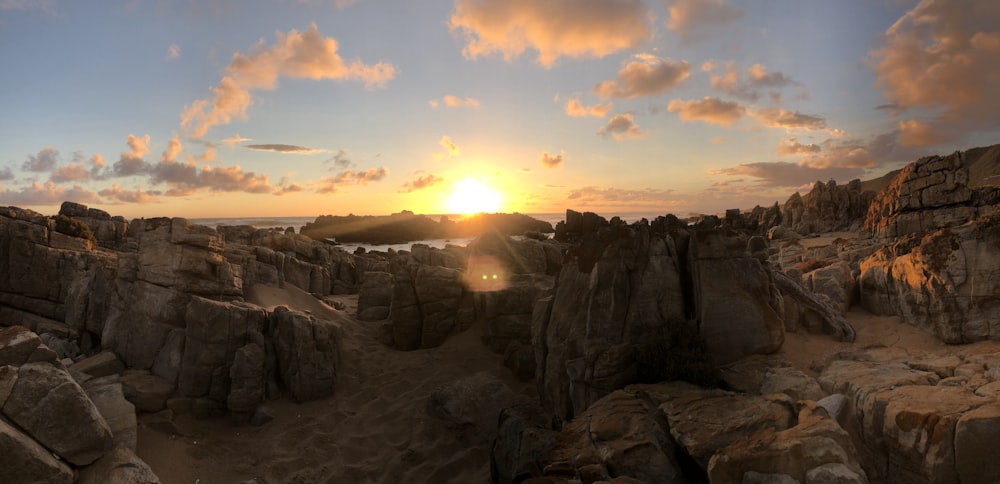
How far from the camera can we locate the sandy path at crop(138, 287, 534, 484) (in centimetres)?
1077

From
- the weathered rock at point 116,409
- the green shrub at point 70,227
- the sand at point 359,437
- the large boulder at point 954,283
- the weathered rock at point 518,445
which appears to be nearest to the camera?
the weathered rock at point 518,445

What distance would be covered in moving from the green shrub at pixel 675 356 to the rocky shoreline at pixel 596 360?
0.04 m

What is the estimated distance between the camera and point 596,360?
980 cm

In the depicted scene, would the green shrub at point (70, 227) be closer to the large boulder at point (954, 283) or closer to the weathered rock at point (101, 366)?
the weathered rock at point (101, 366)

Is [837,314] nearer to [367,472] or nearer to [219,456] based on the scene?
[367,472]

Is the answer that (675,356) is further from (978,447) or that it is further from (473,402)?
(473,402)

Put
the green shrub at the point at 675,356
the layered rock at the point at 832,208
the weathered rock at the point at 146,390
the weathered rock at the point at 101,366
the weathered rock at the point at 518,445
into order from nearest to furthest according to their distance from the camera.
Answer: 1. the weathered rock at the point at 518,445
2. the green shrub at the point at 675,356
3. the weathered rock at the point at 146,390
4. the weathered rock at the point at 101,366
5. the layered rock at the point at 832,208

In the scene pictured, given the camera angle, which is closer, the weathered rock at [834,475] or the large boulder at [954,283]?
the weathered rock at [834,475]

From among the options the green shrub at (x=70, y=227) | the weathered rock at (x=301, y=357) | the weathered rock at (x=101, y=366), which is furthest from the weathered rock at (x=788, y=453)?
the green shrub at (x=70, y=227)

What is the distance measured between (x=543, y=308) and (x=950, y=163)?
121ft

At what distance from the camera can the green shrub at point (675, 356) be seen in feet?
29.0

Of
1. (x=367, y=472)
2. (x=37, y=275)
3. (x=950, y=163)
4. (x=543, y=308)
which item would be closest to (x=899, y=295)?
(x=543, y=308)

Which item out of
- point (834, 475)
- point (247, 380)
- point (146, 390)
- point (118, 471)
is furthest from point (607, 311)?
point (146, 390)

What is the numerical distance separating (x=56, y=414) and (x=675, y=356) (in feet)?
37.9
